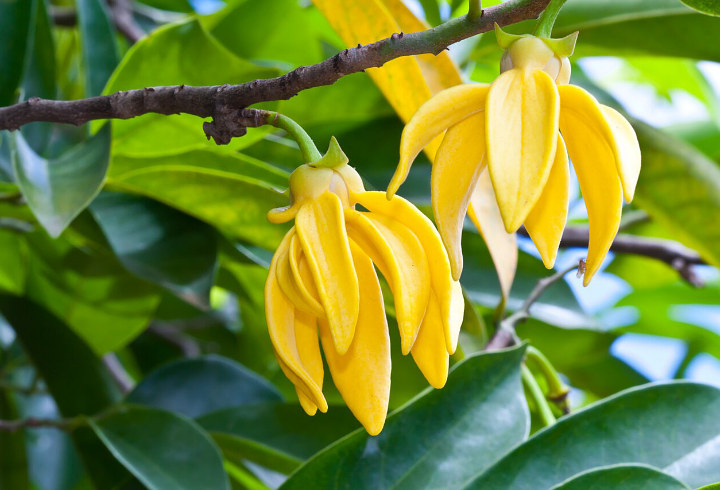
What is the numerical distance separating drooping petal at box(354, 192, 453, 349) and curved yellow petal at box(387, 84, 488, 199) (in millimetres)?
40

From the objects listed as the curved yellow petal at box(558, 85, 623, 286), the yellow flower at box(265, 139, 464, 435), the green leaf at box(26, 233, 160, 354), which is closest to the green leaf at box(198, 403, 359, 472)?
the green leaf at box(26, 233, 160, 354)

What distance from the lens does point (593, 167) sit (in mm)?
443

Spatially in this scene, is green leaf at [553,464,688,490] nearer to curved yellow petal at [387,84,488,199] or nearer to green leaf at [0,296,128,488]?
curved yellow petal at [387,84,488,199]

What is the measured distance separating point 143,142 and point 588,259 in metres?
0.57

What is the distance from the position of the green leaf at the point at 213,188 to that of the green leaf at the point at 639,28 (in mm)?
399

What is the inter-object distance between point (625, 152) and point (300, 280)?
0.19 m

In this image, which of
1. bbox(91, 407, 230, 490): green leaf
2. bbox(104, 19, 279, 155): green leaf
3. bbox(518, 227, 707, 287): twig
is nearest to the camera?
bbox(91, 407, 230, 490): green leaf

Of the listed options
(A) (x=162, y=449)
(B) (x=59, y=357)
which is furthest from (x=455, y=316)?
(B) (x=59, y=357)

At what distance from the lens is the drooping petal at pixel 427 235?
0.46 m

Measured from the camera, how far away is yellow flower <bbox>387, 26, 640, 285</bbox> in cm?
41

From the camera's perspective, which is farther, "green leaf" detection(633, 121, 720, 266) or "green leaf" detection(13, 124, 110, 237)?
"green leaf" detection(633, 121, 720, 266)

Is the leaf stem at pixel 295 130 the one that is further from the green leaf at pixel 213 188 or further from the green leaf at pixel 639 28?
the green leaf at pixel 639 28

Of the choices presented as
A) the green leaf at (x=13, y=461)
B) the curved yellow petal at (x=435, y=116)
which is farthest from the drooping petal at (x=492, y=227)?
the green leaf at (x=13, y=461)

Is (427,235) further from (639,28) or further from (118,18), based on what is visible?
(118,18)
